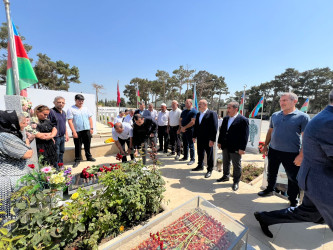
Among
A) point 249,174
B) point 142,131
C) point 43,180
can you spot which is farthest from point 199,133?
point 43,180

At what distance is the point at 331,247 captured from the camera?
1638 mm

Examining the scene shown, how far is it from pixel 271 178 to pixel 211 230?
1.71 m

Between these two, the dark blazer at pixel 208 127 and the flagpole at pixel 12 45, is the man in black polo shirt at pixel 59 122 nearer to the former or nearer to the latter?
the flagpole at pixel 12 45

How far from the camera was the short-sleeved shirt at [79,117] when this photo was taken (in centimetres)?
377

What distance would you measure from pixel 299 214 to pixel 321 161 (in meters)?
0.69

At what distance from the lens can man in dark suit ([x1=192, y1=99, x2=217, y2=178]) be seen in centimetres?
329

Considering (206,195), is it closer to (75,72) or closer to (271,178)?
(271,178)

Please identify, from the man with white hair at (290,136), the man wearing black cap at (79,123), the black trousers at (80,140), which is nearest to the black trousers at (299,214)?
the man with white hair at (290,136)

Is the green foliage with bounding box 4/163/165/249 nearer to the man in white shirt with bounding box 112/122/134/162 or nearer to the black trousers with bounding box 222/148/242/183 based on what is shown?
the man in white shirt with bounding box 112/122/134/162

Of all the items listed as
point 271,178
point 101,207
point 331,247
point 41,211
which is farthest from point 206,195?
point 41,211

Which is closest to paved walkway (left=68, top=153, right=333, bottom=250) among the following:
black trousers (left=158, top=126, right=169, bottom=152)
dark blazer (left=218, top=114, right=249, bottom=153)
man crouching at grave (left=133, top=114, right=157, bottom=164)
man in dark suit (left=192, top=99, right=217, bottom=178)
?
man in dark suit (left=192, top=99, right=217, bottom=178)

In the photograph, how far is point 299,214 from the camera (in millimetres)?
1513

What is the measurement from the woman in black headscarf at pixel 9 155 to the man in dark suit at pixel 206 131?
3.03 m

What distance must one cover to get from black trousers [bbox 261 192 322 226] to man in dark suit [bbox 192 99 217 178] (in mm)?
1689
